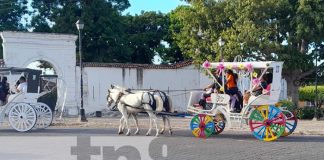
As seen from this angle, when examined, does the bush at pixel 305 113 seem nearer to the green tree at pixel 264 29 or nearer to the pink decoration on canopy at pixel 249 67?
the green tree at pixel 264 29

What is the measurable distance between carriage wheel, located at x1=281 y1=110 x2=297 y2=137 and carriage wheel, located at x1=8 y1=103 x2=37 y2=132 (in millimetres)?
8140

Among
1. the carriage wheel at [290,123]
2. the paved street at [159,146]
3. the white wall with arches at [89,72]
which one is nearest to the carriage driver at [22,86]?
the paved street at [159,146]

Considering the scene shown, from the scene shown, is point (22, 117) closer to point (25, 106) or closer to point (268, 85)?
point (25, 106)

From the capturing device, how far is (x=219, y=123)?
653 inches

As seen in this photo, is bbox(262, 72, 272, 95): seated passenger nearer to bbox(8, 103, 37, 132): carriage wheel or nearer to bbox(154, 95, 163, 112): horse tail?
bbox(154, 95, 163, 112): horse tail

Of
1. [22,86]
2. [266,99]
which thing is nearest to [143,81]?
[22,86]

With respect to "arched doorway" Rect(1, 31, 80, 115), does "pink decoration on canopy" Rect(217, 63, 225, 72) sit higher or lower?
lower

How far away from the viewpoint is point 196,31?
29.0 m

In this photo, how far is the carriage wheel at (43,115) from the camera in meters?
18.7

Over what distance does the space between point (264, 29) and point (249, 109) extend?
11738 millimetres

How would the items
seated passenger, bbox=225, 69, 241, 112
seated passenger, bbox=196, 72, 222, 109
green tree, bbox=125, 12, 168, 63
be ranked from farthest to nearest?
green tree, bbox=125, 12, 168, 63, seated passenger, bbox=196, 72, 222, 109, seated passenger, bbox=225, 69, 241, 112

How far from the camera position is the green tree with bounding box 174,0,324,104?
1015 inches

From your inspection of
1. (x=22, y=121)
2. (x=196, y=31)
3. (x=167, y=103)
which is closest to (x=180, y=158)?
(x=167, y=103)

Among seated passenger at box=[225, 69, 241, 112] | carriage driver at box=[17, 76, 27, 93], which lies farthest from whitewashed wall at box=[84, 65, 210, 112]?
seated passenger at box=[225, 69, 241, 112]
